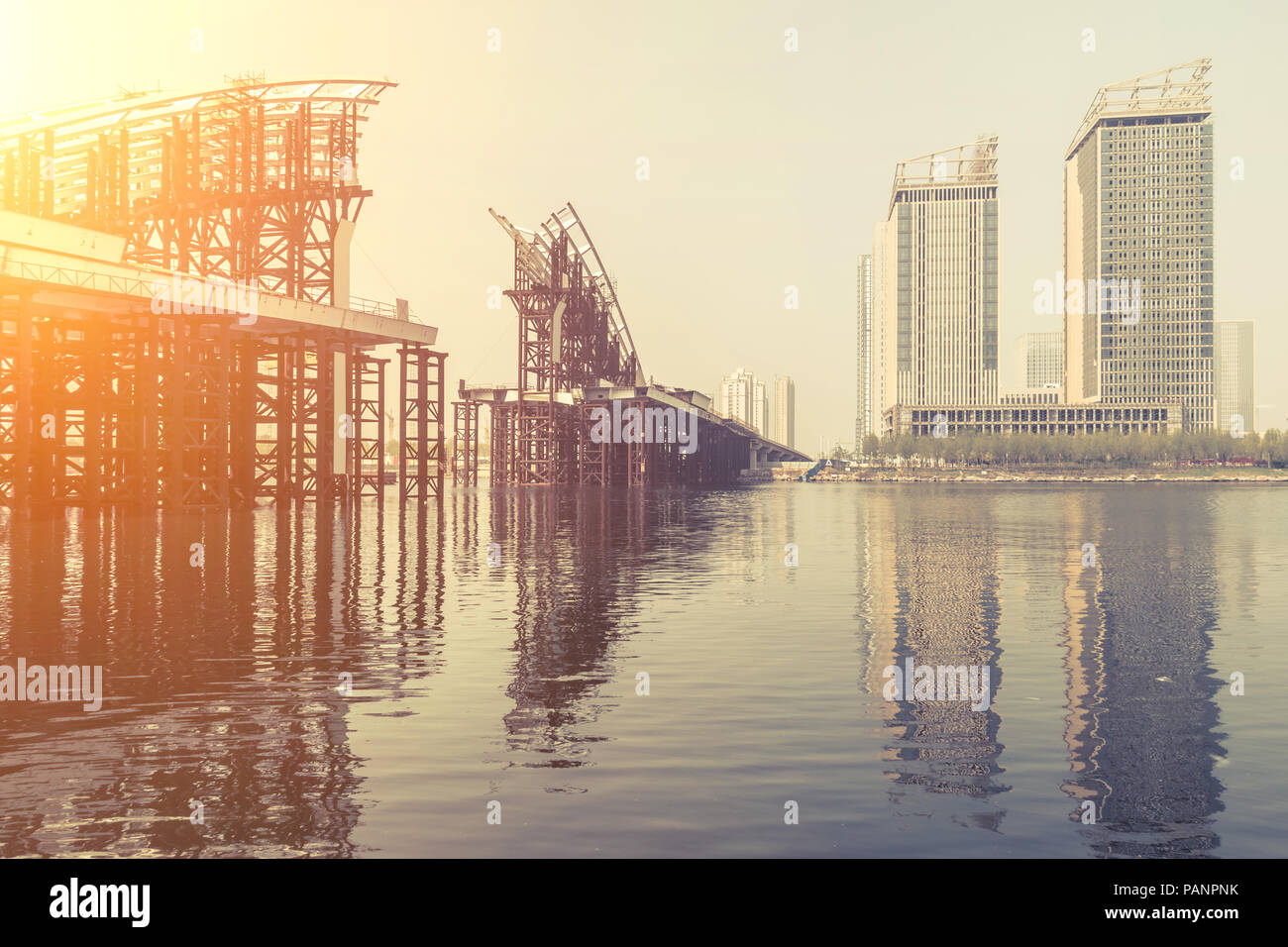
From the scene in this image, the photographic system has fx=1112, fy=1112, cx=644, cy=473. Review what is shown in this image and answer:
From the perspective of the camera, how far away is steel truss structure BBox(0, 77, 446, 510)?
65312 mm

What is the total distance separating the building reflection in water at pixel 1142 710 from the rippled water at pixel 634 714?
7cm

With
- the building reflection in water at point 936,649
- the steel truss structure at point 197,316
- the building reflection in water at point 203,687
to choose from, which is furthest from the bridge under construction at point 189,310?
the building reflection in water at point 936,649

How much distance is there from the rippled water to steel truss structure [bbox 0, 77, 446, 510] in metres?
31.9

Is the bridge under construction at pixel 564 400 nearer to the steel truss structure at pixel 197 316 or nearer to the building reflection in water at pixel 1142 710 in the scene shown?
the steel truss structure at pixel 197 316

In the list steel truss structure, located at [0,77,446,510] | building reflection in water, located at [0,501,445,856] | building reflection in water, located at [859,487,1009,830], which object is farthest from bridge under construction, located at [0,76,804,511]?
building reflection in water, located at [859,487,1009,830]

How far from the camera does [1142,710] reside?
15.5m

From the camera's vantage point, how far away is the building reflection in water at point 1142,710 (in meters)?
10.3

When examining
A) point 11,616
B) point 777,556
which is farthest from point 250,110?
point 11,616

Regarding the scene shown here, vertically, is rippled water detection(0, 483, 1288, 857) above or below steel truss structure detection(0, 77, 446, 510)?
below

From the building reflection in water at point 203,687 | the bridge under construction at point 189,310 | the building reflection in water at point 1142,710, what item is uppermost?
the bridge under construction at point 189,310

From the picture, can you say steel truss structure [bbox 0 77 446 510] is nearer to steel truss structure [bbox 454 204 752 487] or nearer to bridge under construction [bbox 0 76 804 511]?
bridge under construction [bbox 0 76 804 511]
